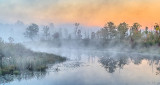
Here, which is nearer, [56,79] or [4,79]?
[4,79]

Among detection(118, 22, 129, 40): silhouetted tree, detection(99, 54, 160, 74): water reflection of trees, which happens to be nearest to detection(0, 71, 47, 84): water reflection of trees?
detection(99, 54, 160, 74): water reflection of trees

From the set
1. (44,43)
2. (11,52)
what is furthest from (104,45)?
(11,52)

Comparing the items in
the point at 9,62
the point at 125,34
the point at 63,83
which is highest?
the point at 125,34

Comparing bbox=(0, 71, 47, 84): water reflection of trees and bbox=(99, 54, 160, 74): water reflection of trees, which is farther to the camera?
bbox=(99, 54, 160, 74): water reflection of trees

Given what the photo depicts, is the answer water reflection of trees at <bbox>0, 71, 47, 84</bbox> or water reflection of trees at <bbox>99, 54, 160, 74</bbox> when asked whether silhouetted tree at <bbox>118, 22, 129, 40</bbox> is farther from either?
water reflection of trees at <bbox>0, 71, 47, 84</bbox>

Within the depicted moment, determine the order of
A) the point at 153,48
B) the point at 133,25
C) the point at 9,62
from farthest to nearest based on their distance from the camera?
the point at 133,25 < the point at 153,48 < the point at 9,62

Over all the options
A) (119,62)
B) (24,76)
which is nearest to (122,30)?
(119,62)

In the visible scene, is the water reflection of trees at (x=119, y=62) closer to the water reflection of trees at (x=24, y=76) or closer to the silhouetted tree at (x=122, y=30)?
the water reflection of trees at (x=24, y=76)

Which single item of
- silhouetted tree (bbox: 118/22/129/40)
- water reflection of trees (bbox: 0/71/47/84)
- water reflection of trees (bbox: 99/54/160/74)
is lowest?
water reflection of trees (bbox: 99/54/160/74)

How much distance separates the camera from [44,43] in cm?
11881

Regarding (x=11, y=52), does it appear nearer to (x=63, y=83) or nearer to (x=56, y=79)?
(x=56, y=79)

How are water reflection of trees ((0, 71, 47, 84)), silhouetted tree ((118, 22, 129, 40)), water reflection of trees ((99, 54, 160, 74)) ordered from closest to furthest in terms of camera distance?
water reflection of trees ((0, 71, 47, 84)), water reflection of trees ((99, 54, 160, 74)), silhouetted tree ((118, 22, 129, 40))

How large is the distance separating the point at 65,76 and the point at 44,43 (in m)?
96.1

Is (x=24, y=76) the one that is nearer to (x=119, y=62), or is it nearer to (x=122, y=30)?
(x=119, y=62)
